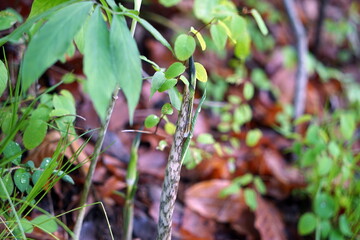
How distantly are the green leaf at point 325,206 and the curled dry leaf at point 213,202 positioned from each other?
34 centimetres

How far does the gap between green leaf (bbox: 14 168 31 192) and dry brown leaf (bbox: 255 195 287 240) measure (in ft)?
3.19

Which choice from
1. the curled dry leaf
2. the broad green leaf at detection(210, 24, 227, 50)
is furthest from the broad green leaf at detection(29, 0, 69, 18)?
the curled dry leaf

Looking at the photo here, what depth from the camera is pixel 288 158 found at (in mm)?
1967

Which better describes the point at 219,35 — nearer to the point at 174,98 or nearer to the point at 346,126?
the point at 174,98

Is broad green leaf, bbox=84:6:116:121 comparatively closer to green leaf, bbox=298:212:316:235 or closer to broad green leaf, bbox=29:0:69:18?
broad green leaf, bbox=29:0:69:18

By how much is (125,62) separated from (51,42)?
0.40 feet

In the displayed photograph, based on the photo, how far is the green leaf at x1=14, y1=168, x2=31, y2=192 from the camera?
0.84 m

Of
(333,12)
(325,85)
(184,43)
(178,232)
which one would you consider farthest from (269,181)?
(333,12)

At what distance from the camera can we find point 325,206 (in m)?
1.36

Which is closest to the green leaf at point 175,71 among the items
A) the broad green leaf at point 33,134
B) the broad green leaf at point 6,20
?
the broad green leaf at point 33,134

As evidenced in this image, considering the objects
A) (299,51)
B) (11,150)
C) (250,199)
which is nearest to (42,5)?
(11,150)

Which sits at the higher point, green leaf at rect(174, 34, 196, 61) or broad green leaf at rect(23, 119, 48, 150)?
green leaf at rect(174, 34, 196, 61)

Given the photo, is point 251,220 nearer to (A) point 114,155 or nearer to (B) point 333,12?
(A) point 114,155

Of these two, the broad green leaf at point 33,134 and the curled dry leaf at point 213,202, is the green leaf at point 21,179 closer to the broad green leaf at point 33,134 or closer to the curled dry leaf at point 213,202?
the broad green leaf at point 33,134
